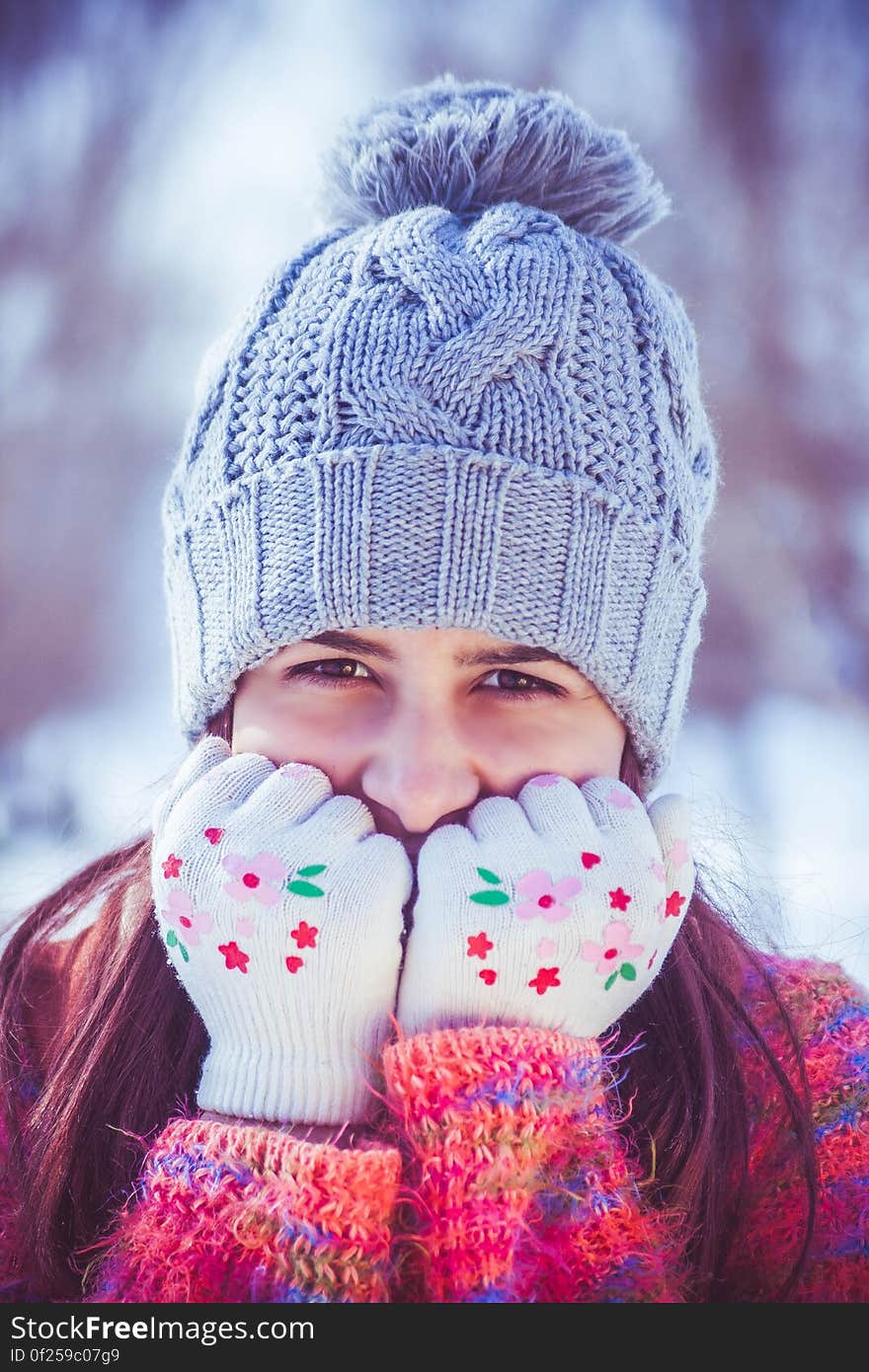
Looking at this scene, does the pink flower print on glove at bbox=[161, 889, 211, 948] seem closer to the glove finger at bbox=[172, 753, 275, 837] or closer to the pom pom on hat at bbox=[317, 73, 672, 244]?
the glove finger at bbox=[172, 753, 275, 837]

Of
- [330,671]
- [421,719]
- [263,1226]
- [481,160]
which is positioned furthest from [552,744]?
[481,160]

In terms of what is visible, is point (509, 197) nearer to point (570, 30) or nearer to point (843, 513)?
point (570, 30)

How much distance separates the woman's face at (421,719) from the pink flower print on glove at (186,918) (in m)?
0.21

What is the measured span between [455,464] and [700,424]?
479 millimetres

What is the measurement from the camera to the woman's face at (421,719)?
49.2 inches

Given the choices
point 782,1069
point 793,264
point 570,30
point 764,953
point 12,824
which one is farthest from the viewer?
point 793,264

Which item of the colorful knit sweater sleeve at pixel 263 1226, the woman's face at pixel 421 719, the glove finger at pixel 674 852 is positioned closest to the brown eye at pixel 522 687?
the woman's face at pixel 421 719

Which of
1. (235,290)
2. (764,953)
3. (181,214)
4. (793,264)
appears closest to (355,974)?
(764,953)

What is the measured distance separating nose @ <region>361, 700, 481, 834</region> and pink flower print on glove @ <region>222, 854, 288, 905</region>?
0.15 metres

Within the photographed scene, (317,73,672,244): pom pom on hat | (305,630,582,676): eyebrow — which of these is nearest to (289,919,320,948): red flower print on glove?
(305,630,582,676): eyebrow

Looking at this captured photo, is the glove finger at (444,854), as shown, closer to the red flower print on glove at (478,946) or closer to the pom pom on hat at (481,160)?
the red flower print on glove at (478,946)

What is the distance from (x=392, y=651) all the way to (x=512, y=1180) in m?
0.59

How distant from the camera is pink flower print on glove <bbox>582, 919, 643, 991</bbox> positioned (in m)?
1.18

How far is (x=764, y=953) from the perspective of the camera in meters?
1.71
